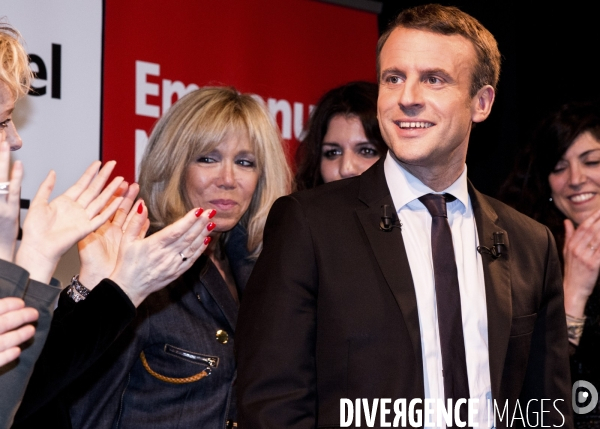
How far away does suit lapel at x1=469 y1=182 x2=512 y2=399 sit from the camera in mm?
2701

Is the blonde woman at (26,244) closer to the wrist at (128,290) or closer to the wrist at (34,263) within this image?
the wrist at (34,263)

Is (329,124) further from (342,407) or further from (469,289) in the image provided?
(342,407)

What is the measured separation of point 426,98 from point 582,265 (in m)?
1.62

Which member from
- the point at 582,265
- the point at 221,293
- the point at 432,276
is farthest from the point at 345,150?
the point at 432,276

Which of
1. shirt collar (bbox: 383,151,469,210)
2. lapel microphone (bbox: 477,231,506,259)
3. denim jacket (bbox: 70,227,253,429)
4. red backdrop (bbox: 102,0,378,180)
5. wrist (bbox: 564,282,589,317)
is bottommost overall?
denim jacket (bbox: 70,227,253,429)

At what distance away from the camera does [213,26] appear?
15.1 feet

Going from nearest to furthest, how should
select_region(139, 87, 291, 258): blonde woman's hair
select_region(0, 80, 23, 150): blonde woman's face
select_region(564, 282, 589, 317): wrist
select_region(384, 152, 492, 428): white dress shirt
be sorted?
select_region(384, 152, 492, 428): white dress shirt < select_region(0, 80, 23, 150): blonde woman's face < select_region(139, 87, 291, 258): blonde woman's hair < select_region(564, 282, 589, 317): wrist

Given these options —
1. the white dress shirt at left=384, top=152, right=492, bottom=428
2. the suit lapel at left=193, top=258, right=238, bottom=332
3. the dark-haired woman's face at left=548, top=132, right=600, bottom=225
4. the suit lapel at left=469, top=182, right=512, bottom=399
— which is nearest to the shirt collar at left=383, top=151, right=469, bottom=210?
the white dress shirt at left=384, top=152, right=492, bottom=428

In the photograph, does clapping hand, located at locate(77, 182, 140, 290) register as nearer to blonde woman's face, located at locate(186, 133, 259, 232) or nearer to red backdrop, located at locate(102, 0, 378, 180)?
blonde woman's face, located at locate(186, 133, 259, 232)

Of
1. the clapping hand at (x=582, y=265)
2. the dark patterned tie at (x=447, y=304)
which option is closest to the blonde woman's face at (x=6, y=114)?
the dark patterned tie at (x=447, y=304)

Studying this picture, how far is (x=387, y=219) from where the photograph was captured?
276 centimetres

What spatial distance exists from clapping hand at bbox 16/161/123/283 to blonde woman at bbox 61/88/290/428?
43 centimetres

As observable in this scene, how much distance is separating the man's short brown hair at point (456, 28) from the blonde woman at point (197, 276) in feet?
2.82

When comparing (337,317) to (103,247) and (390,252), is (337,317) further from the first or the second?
(103,247)
